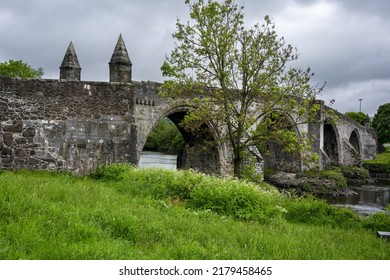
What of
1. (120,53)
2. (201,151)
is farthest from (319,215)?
(201,151)

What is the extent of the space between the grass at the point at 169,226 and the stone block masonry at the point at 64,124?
13.0 feet

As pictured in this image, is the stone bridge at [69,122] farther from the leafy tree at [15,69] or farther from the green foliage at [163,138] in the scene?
the green foliage at [163,138]

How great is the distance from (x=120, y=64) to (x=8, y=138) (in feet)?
17.9

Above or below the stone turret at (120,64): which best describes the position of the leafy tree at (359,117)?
above

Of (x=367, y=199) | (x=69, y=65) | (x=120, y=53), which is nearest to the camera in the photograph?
(x=120, y=53)

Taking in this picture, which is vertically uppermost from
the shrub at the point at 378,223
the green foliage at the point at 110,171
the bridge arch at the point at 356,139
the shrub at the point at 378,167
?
the bridge arch at the point at 356,139

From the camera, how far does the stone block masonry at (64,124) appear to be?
1374 centimetres

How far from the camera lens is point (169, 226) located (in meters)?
7.19

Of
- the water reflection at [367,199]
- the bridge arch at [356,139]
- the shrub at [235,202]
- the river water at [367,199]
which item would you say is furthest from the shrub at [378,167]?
the shrub at [235,202]

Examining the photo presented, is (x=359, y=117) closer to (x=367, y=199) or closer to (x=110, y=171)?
(x=367, y=199)

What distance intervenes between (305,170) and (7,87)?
83.2 feet

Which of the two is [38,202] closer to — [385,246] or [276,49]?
[385,246]

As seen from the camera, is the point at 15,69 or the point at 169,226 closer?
the point at 169,226

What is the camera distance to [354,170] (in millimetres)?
39156
